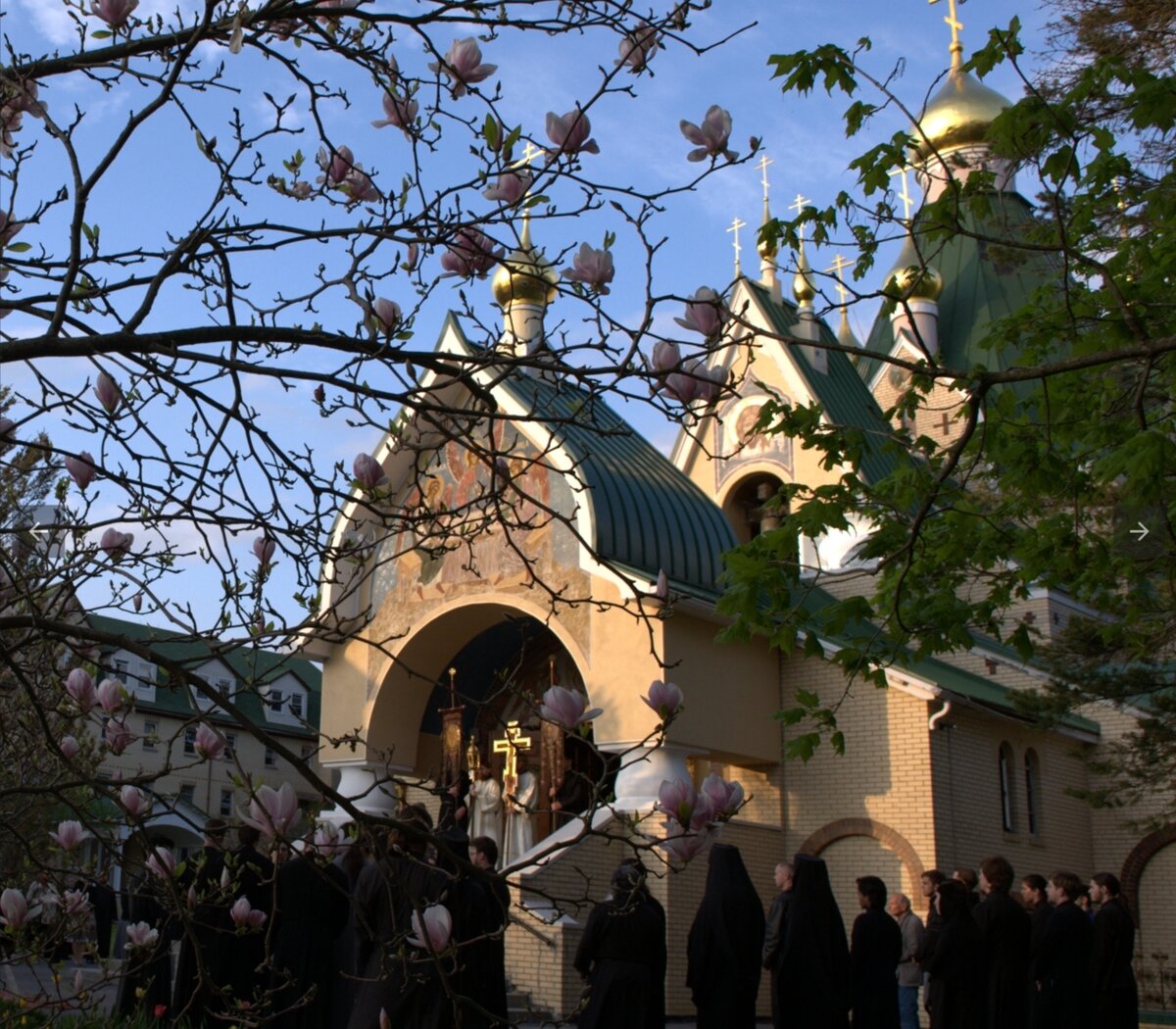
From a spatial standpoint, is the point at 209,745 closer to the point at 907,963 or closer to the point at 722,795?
the point at 722,795

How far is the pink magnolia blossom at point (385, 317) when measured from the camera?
13.7ft

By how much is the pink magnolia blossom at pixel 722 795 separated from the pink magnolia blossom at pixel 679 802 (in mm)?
38

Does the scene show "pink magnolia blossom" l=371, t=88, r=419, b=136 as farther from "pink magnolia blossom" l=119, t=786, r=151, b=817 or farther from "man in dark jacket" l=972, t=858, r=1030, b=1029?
"man in dark jacket" l=972, t=858, r=1030, b=1029

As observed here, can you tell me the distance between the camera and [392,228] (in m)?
4.30

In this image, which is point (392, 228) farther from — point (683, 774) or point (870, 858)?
point (870, 858)

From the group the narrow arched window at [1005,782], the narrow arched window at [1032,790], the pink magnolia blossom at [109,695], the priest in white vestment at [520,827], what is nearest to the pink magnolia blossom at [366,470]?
the pink magnolia blossom at [109,695]

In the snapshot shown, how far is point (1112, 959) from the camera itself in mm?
10391

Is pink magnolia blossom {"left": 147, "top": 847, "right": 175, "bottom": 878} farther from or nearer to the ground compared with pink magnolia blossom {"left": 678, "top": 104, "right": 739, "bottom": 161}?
nearer to the ground

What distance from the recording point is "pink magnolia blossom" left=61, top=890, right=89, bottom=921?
5.08 meters

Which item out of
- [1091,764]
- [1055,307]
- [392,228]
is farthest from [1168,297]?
[1091,764]

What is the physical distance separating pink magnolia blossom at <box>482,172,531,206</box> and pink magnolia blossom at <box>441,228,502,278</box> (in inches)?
8.6

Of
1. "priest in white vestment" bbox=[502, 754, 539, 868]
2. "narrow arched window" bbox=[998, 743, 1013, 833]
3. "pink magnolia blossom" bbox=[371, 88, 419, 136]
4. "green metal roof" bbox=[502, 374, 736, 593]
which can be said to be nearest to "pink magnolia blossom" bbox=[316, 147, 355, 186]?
"pink magnolia blossom" bbox=[371, 88, 419, 136]

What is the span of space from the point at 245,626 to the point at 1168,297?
5.90 metres

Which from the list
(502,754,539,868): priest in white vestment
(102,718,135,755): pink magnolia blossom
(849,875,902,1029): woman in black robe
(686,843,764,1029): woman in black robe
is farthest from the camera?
(502,754,539,868): priest in white vestment
